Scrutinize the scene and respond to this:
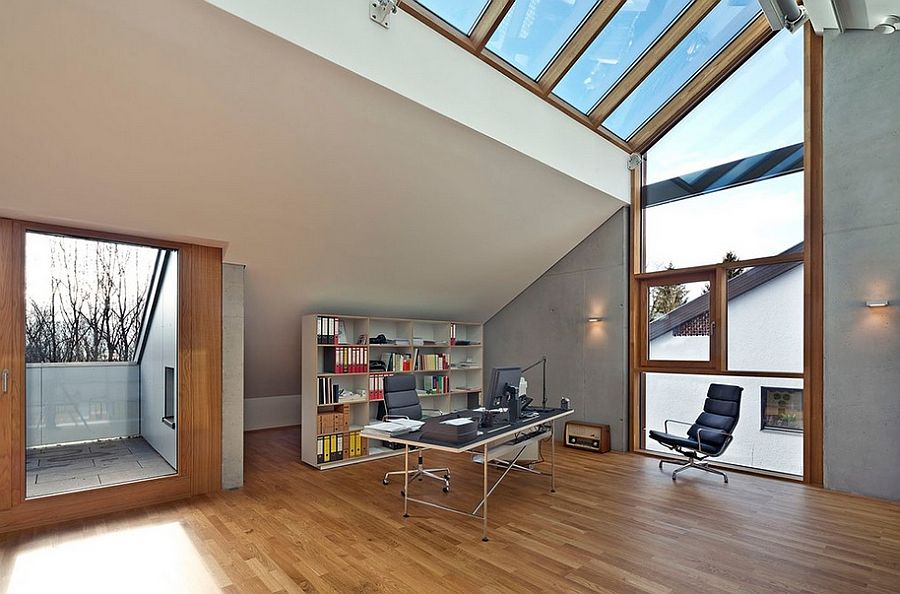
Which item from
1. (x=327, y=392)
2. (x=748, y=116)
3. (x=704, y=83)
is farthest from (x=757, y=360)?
(x=327, y=392)

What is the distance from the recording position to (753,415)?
219 inches

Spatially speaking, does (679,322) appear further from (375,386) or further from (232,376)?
(232,376)

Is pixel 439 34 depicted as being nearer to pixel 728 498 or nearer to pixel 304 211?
pixel 304 211

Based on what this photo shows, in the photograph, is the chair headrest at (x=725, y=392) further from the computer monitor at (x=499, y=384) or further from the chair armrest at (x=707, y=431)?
the computer monitor at (x=499, y=384)

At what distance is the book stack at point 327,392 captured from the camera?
5684mm

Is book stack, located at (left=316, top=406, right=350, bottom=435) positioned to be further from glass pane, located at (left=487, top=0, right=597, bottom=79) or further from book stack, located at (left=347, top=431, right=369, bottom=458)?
glass pane, located at (left=487, top=0, right=597, bottom=79)

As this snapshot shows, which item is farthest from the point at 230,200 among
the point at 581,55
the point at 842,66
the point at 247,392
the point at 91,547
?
the point at 842,66

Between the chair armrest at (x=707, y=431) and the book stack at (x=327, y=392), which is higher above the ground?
the book stack at (x=327, y=392)

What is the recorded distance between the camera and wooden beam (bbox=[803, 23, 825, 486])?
4969mm

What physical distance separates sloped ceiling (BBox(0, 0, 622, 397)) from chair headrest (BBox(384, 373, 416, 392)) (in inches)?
55.4

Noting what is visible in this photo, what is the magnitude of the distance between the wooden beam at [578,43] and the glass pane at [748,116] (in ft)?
7.18

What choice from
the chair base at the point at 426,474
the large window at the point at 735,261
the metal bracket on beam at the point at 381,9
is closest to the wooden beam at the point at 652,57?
the large window at the point at 735,261

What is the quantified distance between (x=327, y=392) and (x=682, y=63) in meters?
5.36

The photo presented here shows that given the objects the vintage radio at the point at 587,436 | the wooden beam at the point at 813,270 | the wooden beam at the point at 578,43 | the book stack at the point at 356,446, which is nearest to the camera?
the wooden beam at the point at 578,43
